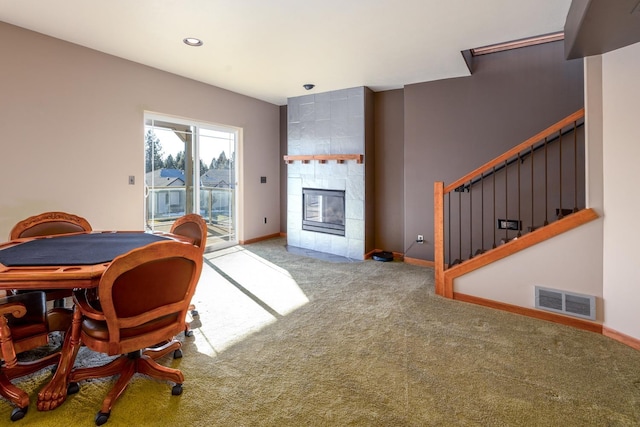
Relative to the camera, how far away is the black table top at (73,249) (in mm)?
1752

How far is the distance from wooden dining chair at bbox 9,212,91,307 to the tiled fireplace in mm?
3225

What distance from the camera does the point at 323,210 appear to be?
17.6 feet

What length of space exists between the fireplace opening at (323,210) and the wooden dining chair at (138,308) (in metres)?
3.51

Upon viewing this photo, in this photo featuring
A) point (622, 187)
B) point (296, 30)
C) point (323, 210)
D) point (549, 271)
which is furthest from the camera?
point (323, 210)

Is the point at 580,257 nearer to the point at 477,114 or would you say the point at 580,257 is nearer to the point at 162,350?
the point at 477,114

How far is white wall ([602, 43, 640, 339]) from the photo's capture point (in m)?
2.28

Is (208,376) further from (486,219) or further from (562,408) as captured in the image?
(486,219)

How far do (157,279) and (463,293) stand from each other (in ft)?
9.02

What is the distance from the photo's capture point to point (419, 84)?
4.55 meters

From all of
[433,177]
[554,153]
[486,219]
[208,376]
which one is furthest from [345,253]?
[208,376]

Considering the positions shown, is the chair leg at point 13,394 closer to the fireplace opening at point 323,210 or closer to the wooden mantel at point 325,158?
the fireplace opening at point 323,210

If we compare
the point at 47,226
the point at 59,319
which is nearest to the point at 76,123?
the point at 47,226

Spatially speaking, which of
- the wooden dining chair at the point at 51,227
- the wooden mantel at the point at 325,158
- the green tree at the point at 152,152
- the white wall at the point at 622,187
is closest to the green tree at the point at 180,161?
the green tree at the point at 152,152

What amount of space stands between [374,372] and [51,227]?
107 inches
